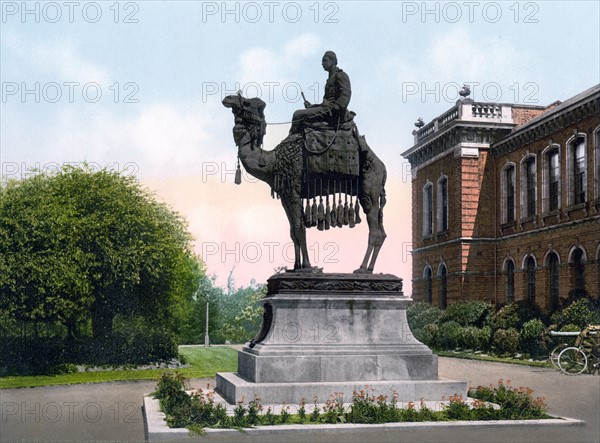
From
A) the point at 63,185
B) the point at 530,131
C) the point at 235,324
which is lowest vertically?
the point at 235,324

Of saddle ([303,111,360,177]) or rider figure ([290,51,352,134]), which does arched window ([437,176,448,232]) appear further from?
saddle ([303,111,360,177])

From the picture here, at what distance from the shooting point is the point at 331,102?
1527 cm

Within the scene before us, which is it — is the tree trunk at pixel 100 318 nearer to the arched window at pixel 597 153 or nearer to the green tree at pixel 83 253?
the green tree at pixel 83 253

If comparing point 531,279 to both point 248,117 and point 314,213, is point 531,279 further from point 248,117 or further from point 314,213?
point 248,117

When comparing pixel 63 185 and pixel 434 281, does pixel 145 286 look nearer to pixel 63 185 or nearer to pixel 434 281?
pixel 63 185

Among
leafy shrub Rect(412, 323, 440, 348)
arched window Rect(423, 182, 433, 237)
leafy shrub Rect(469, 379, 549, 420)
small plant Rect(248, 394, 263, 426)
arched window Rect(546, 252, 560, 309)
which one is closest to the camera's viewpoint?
small plant Rect(248, 394, 263, 426)

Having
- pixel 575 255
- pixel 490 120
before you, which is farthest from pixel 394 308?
pixel 490 120

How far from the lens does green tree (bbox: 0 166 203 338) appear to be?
28016 mm

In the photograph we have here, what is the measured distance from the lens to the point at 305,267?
1505cm

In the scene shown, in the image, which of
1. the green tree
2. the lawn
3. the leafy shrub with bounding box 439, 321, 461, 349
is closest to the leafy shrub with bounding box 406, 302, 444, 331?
the leafy shrub with bounding box 439, 321, 461, 349

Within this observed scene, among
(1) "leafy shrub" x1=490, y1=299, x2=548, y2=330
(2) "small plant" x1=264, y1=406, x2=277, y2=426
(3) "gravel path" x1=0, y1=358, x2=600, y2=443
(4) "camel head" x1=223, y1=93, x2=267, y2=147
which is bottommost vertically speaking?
(3) "gravel path" x1=0, y1=358, x2=600, y2=443

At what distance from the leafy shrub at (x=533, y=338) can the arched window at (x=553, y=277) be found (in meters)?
6.29

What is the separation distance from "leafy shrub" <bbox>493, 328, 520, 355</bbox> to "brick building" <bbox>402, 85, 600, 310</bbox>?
14.2 feet

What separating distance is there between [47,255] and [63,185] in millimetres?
4870
